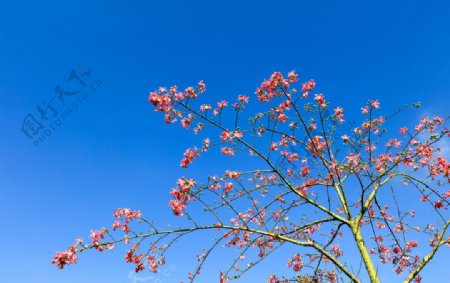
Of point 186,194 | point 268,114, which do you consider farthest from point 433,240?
point 186,194

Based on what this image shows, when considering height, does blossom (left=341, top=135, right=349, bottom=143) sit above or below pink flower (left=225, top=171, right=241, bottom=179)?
above

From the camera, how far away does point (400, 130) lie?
9.31 metres

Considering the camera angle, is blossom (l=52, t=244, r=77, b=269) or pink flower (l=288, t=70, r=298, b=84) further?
pink flower (l=288, t=70, r=298, b=84)

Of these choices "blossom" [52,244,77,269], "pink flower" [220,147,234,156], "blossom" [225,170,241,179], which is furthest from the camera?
"pink flower" [220,147,234,156]

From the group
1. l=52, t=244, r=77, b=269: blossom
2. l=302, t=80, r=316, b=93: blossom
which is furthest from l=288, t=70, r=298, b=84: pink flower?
l=52, t=244, r=77, b=269: blossom

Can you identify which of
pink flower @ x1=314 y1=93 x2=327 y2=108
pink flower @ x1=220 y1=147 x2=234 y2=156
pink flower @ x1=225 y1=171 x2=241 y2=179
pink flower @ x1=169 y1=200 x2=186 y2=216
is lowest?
pink flower @ x1=169 y1=200 x2=186 y2=216

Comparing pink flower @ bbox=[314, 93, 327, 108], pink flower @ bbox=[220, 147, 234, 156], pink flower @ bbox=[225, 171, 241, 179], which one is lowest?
pink flower @ bbox=[225, 171, 241, 179]

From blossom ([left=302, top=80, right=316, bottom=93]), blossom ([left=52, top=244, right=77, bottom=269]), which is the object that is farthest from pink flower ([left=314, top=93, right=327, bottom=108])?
blossom ([left=52, top=244, right=77, bottom=269])

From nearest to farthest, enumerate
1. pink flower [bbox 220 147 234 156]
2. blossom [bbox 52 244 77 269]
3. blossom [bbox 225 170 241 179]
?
1. blossom [bbox 52 244 77 269]
2. blossom [bbox 225 170 241 179]
3. pink flower [bbox 220 147 234 156]

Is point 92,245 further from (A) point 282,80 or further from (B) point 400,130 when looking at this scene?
(B) point 400,130

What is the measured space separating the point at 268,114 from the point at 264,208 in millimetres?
1713

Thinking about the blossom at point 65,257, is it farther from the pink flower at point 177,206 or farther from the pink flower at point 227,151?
the pink flower at point 227,151

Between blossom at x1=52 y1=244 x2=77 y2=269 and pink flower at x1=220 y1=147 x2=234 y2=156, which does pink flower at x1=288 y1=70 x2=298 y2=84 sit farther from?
blossom at x1=52 y1=244 x2=77 y2=269

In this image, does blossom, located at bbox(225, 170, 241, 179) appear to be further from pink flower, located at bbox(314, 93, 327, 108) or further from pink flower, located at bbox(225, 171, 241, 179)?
pink flower, located at bbox(314, 93, 327, 108)
